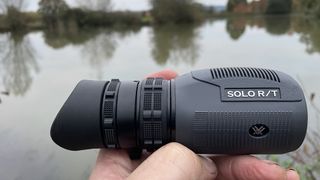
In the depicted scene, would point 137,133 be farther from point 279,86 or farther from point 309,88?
point 309,88

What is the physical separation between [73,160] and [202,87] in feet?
10.7

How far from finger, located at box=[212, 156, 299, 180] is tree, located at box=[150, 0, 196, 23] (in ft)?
73.2

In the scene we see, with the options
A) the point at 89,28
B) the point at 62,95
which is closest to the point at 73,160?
the point at 62,95

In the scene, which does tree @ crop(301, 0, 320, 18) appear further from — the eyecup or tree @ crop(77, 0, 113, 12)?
the eyecup

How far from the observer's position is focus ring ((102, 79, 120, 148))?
3.66ft

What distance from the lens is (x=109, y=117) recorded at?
1.12 metres

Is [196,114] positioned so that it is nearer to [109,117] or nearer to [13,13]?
[109,117]

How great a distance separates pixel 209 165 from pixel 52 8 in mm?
20399

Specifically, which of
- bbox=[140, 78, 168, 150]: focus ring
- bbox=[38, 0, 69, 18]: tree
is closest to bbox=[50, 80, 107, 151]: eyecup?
bbox=[140, 78, 168, 150]: focus ring

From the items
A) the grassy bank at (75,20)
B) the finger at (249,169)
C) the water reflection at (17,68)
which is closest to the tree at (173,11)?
the grassy bank at (75,20)

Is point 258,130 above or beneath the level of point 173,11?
above

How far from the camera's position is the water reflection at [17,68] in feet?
24.0

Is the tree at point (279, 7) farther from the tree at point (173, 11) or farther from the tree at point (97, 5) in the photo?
the tree at point (97, 5)

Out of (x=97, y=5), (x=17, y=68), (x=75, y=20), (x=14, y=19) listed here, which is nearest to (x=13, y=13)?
(x=14, y=19)
